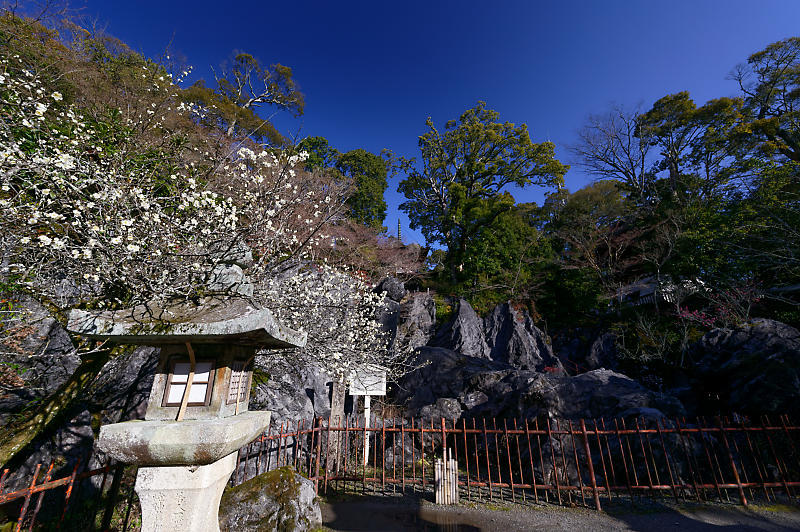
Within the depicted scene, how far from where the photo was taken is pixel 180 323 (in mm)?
3039

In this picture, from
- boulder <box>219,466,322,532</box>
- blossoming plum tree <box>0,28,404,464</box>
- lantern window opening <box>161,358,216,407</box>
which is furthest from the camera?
boulder <box>219,466,322,532</box>

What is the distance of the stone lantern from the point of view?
9.83 feet

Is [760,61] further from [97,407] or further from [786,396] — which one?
[97,407]

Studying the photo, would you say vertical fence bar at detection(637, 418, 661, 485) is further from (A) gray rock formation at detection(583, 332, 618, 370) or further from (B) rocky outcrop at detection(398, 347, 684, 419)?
(A) gray rock formation at detection(583, 332, 618, 370)

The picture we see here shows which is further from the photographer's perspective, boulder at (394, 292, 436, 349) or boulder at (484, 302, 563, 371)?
boulder at (394, 292, 436, 349)

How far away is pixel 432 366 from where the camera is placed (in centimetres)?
1275

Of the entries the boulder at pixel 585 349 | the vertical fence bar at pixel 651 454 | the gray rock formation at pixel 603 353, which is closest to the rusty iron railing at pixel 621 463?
the vertical fence bar at pixel 651 454

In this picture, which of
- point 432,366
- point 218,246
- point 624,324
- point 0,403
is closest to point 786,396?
point 624,324

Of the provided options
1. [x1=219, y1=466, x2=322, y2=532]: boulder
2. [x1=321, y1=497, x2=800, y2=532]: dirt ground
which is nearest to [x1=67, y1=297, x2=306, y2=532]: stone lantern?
[x1=219, y1=466, x2=322, y2=532]: boulder

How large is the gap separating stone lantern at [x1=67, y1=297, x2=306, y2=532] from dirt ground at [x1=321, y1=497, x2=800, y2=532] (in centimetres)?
331

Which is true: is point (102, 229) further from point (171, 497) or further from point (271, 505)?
point (271, 505)

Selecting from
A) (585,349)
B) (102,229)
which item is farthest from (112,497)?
(585,349)

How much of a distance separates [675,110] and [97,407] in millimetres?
31074

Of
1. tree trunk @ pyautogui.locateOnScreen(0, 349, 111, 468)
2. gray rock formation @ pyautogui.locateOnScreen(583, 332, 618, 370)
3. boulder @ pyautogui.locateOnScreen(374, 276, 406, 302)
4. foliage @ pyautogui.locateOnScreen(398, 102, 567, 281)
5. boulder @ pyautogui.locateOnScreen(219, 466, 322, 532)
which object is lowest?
boulder @ pyautogui.locateOnScreen(219, 466, 322, 532)
